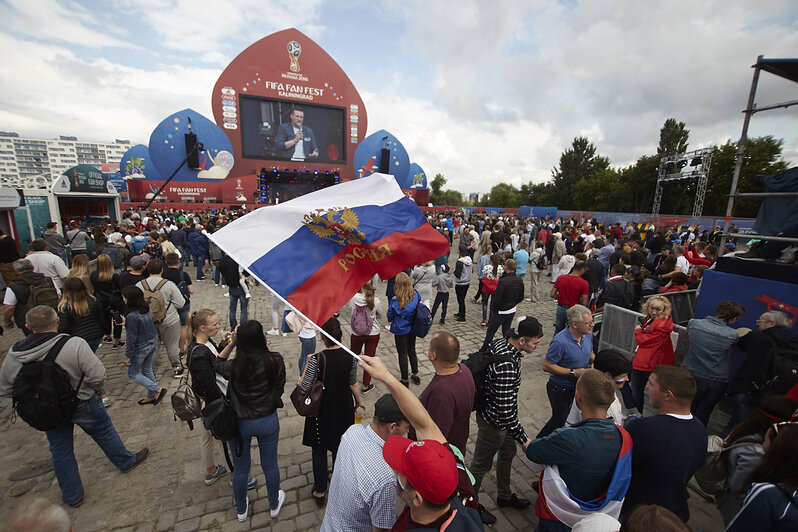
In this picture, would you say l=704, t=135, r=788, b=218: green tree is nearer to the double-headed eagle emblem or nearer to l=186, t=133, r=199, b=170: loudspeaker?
the double-headed eagle emblem

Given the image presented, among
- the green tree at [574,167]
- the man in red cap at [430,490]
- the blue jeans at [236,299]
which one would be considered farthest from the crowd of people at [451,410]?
the green tree at [574,167]

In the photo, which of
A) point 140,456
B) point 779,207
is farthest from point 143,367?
point 779,207

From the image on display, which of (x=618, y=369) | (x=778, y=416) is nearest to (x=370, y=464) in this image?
(x=618, y=369)

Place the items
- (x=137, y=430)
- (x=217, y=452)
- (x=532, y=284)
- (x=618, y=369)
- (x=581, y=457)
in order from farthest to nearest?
1. (x=532, y=284)
2. (x=137, y=430)
3. (x=217, y=452)
4. (x=618, y=369)
5. (x=581, y=457)

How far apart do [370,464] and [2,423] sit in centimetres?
571

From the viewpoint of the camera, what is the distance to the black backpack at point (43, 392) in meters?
2.88

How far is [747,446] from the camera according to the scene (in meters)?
2.40

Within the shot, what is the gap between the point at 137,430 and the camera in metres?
4.37

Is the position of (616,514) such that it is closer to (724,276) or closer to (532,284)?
(724,276)

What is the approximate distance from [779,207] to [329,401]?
23.8 feet

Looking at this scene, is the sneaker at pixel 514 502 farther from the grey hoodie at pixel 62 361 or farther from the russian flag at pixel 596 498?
the grey hoodie at pixel 62 361

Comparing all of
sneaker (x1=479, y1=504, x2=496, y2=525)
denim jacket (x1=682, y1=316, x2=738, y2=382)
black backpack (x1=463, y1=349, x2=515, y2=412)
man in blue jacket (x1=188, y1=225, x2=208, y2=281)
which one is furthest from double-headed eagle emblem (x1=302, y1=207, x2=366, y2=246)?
man in blue jacket (x1=188, y1=225, x2=208, y2=281)

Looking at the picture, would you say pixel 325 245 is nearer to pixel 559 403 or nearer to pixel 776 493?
pixel 559 403

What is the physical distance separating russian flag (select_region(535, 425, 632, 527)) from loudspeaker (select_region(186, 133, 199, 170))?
106 ft
